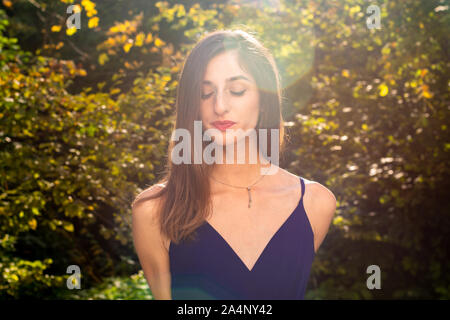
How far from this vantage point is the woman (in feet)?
6.32

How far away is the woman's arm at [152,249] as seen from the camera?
194cm

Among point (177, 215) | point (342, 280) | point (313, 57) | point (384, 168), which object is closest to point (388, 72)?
point (384, 168)

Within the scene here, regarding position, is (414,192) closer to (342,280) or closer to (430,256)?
(430,256)

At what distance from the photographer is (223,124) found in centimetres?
201

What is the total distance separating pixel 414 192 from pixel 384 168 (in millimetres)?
443

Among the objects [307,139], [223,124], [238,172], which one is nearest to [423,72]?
[307,139]

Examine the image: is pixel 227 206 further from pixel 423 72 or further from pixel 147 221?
pixel 423 72

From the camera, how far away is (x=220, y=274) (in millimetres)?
1929

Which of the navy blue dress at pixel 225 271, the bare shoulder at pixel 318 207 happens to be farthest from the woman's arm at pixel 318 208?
the navy blue dress at pixel 225 271

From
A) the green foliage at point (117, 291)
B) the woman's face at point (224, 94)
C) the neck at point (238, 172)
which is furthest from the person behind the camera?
the green foliage at point (117, 291)

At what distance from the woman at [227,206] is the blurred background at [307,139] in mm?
2558

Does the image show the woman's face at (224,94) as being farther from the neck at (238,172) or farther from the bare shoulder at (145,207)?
the bare shoulder at (145,207)

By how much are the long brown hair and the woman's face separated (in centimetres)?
3

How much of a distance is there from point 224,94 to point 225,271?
2.28 ft
